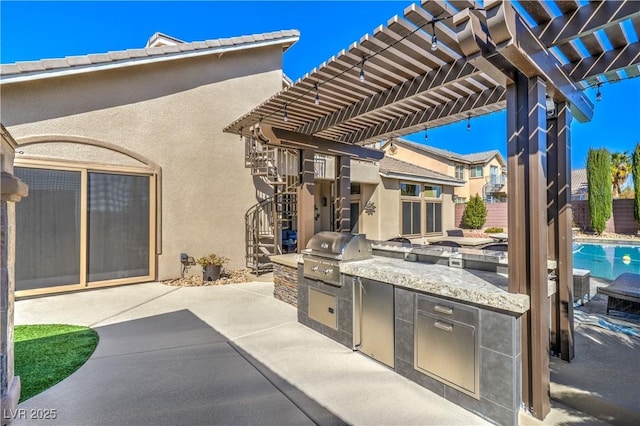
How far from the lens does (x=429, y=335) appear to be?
302cm

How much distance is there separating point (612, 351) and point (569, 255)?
1.19m

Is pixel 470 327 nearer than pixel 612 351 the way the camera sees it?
Yes

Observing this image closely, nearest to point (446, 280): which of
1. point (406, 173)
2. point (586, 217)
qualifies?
point (406, 173)

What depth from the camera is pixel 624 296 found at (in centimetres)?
444

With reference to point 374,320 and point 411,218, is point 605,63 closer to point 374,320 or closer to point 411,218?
point 374,320

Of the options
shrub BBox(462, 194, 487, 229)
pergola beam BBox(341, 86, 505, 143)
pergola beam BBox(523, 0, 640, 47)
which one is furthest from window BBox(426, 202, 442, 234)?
pergola beam BBox(523, 0, 640, 47)

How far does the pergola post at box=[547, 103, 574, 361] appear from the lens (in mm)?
3367

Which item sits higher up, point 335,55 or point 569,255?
point 335,55

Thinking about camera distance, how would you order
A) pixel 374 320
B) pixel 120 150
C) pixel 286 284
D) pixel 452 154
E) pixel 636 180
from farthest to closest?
pixel 452 154, pixel 636 180, pixel 120 150, pixel 286 284, pixel 374 320

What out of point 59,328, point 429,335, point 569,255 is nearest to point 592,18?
point 569,255

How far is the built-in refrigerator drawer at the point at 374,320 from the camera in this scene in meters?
3.45

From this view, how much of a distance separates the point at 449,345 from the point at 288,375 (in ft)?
5.58

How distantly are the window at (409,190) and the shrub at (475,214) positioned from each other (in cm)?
651

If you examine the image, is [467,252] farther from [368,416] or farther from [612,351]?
[368,416]
